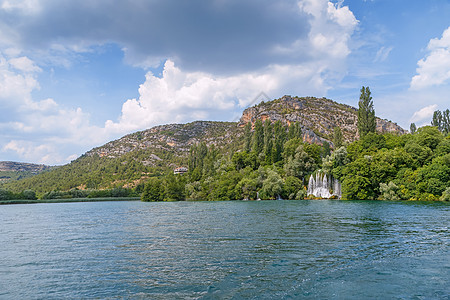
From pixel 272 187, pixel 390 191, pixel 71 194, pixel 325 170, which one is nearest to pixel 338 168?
pixel 325 170

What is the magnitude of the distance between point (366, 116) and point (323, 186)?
34276 mm

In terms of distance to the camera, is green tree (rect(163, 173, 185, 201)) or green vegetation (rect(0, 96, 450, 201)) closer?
green vegetation (rect(0, 96, 450, 201))

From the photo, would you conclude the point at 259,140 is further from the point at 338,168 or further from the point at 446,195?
the point at 446,195

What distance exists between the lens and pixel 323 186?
91.3 meters

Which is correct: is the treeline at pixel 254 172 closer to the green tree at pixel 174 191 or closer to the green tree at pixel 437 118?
the green tree at pixel 174 191

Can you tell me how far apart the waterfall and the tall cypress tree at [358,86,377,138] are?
Result: 2528 centimetres

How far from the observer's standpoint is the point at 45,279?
13.3 metres

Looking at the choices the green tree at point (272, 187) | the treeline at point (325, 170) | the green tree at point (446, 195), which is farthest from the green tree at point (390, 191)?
the green tree at point (272, 187)

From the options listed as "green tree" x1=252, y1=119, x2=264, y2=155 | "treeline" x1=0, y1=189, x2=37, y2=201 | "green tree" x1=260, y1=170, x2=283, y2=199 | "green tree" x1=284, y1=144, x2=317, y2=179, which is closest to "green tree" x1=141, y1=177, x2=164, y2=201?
"green tree" x1=252, y1=119, x2=264, y2=155

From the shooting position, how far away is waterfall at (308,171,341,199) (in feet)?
290

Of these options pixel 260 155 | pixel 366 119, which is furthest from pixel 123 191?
pixel 366 119

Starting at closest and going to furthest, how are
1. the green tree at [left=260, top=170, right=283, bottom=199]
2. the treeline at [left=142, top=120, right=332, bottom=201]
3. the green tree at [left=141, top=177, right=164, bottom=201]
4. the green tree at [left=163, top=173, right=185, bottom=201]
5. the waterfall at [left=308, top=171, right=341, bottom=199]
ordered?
the waterfall at [left=308, top=171, right=341, bottom=199], the green tree at [left=260, top=170, right=283, bottom=199], the treeline at [left=142, top=120, right=332, bottom=201], the green tree at [left=163, top=173, right=185, bottom=201], the green tree at [left=141, top=177, right=164, bottom=201]

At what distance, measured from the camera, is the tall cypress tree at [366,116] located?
4129 inches

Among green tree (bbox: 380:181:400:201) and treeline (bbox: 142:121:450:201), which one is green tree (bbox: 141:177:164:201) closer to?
treeline (bbox: 142:121:450:201)
